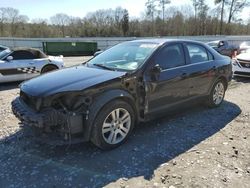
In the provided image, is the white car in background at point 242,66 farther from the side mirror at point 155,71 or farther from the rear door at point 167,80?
the side mirror at point 155,71

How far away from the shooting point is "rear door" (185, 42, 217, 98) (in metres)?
5.43

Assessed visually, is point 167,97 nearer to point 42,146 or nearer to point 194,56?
point 194,56

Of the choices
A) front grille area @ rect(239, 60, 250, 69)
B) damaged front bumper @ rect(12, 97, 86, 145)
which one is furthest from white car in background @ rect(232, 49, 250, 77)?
damaged front bumper @ rect(12, 97, 86, 145)

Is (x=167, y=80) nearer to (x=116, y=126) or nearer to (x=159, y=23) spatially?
(x=116, y=126)

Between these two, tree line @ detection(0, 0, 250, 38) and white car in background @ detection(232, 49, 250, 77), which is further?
tree line @ detection(0, 0, 250, 38)

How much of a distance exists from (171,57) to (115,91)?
1.47 meters

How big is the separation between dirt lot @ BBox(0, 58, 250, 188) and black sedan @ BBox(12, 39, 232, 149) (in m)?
0.34

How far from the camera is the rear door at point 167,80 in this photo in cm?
460

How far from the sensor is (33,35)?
1692 inches

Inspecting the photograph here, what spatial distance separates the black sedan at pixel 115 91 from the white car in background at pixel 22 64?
488cm

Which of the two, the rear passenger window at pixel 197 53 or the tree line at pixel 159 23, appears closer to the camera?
the rear passenger window at pixel 197 53

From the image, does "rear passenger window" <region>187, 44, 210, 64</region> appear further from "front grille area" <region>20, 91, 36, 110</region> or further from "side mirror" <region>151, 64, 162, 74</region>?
"front grille area" <region>20, 91, 36, 110</region>

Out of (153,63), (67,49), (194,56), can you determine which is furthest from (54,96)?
(67,49)

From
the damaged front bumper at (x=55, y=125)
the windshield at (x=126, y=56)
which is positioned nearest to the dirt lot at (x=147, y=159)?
the damaged front bumper at (x=55, y=125)
